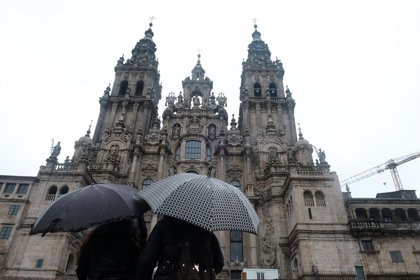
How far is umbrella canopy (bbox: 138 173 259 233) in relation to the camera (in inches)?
202

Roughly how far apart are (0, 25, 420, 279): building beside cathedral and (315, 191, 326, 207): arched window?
0.42ft

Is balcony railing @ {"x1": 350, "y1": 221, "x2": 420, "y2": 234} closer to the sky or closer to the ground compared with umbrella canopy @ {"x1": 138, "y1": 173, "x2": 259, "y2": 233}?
closer to the sky

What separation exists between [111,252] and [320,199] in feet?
89.4

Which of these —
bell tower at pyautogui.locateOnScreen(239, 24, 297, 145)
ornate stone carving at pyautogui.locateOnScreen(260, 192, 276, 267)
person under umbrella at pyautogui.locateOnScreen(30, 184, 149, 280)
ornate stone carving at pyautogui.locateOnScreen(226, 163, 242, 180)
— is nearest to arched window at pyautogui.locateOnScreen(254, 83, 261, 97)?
bell tower at pyautogui.locateOnScreen(239, 24, 297, 145)

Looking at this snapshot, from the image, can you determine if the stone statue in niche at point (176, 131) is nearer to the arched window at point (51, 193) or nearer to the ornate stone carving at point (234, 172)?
the ornate stone carving at point (234, 172)

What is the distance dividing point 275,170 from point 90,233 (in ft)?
101

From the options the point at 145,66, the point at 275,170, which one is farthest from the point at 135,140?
the point at 275,170

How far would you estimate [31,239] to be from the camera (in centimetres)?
2762

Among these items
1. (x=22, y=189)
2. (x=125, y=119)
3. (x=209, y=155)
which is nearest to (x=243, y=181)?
(x=209, y=155)

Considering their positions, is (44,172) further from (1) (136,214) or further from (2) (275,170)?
(1) (136,214)

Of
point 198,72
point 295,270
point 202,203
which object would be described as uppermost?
point 198,72

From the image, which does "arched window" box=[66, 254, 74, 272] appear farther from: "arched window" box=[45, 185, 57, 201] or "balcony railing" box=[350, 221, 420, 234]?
"balcony railing" box=[350, 221, 420, 234]

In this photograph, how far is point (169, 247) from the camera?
5.00 meters

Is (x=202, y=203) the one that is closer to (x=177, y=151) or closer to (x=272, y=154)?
(x=272, y=154)
